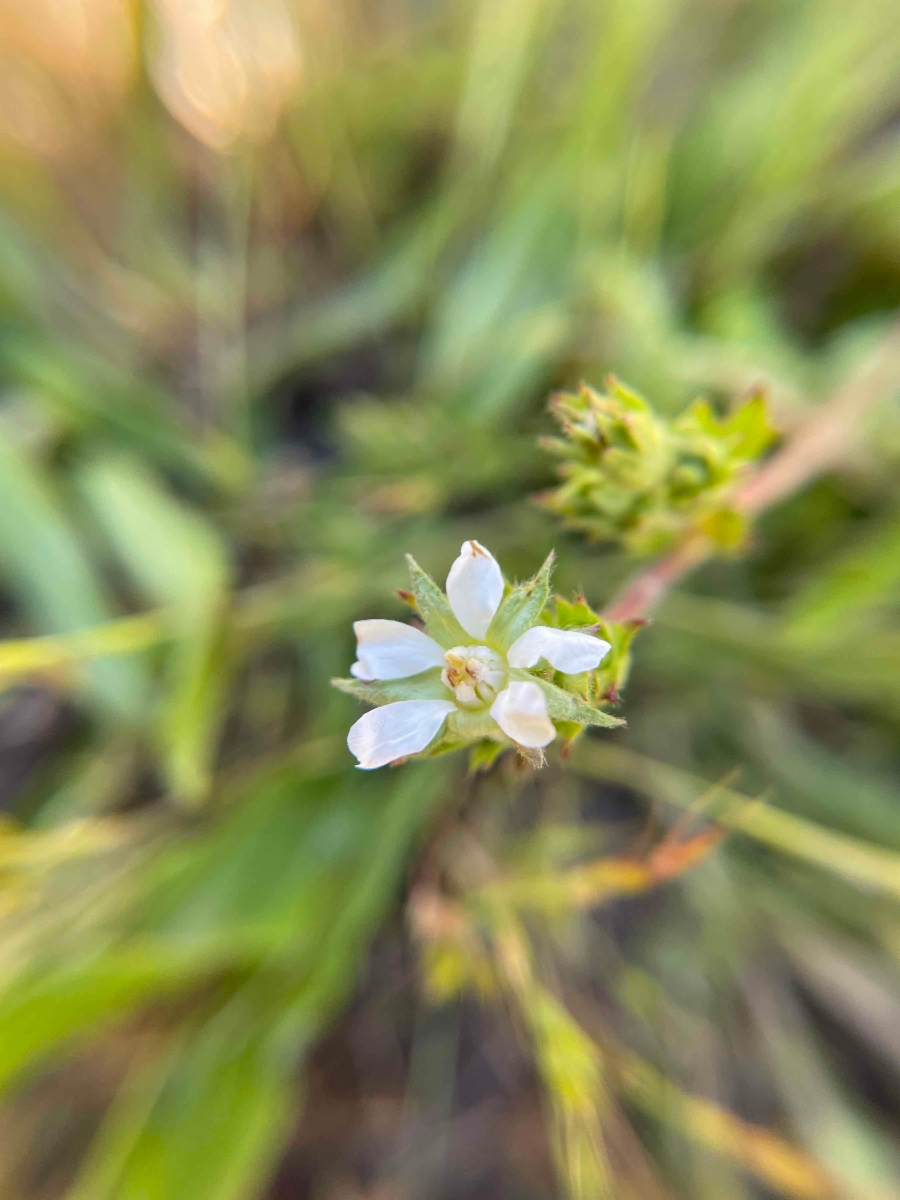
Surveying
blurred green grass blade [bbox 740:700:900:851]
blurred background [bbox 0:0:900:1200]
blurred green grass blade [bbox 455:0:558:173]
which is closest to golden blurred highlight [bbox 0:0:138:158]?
blurred background [bbox 0:0:900:1200]

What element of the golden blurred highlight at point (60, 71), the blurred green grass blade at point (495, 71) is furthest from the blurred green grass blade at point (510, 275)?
the golden blurred highlight at point (60, 71)

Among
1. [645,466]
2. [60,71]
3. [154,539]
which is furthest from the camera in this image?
[60,71]

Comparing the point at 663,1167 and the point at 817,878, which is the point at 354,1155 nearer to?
the point at 663,1167

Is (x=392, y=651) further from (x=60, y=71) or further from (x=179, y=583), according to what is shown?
(x=60, y=71)

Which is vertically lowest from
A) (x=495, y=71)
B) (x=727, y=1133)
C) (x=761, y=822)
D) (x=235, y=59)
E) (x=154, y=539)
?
(x=727, y=1133)

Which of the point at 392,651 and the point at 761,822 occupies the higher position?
the point at 392,651

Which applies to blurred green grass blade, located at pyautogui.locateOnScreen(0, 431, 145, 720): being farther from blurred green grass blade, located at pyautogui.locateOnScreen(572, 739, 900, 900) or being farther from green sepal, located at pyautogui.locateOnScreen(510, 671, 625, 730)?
green sepal, located at pyautogui.locateOnScreen(510, 671, 625, 730)

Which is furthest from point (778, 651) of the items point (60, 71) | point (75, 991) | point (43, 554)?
point (60, 71)

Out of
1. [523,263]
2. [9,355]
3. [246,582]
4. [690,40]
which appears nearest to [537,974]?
[246,582]
